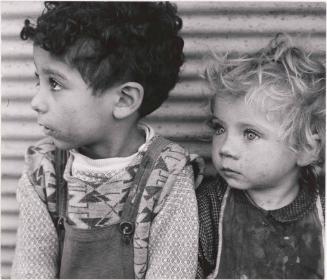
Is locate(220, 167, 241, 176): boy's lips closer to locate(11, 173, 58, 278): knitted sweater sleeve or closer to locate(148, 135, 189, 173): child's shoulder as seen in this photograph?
locate(148, 135, 189, 173): child's shoulder

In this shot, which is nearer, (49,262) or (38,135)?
(49,262)

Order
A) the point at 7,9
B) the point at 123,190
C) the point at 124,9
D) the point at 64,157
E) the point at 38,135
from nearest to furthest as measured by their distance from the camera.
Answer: the point at 124,9
the point at 123,190
the point at 64,157
the point at 7,9
the point at 38,135

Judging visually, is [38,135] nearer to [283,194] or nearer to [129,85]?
[129,85]

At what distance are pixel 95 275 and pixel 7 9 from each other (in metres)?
1.24

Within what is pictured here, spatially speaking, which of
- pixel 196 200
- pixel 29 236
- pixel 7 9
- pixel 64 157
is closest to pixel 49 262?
pixel 29 236

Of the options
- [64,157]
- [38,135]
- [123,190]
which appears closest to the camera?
[123,190]

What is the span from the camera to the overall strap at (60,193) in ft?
6.56

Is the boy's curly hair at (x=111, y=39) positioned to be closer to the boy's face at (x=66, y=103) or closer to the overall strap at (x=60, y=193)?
the boy's face at (x=66, y=103)

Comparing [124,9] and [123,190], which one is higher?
[124,9]

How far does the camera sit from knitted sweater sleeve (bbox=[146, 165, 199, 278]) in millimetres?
1900

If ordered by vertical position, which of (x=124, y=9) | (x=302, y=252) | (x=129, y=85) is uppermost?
(x=124, y=9)

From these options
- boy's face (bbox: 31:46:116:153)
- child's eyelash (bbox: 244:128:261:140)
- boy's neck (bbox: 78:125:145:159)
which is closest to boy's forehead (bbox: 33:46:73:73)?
boy's face (bbox: 31:46:116:153)

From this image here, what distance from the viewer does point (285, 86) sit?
185cm

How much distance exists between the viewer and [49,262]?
202 centimetres
